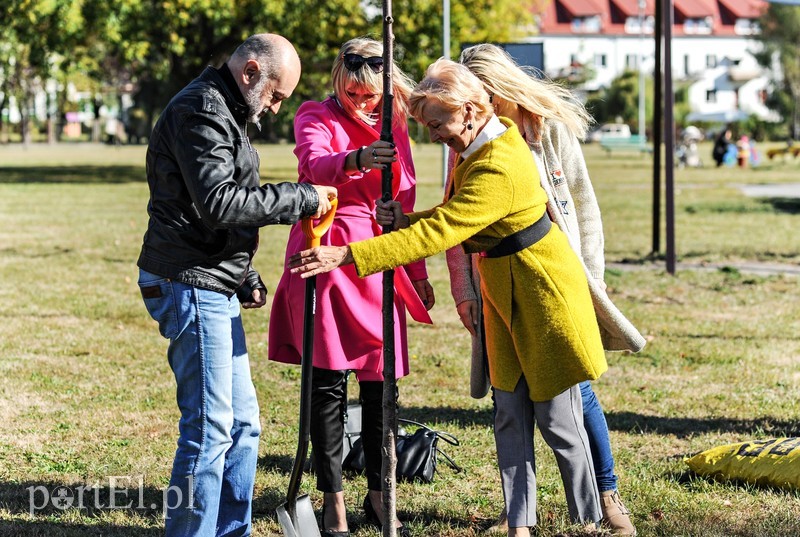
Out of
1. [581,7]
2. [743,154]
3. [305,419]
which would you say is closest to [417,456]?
[305,419]

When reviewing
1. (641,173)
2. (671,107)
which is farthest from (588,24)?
(671,107)

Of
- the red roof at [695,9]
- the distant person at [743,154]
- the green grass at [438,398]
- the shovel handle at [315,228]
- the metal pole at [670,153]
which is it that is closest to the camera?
the shovel handle at [315,228]

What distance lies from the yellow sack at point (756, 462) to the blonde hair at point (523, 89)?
1796mm

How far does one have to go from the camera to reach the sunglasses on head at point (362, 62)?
4027mm

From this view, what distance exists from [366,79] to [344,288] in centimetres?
81

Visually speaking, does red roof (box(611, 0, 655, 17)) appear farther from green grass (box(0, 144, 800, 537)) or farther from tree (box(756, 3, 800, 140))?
green grass (box(0, 144, 800, 537))

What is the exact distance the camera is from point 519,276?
3.71m

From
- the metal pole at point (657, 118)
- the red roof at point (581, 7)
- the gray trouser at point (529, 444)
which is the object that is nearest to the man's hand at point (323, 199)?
the gray trouser at point (529, 444)

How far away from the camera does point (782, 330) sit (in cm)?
853

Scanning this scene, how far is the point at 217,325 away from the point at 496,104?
4.28 ft

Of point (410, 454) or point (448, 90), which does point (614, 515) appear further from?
point (448, 90)

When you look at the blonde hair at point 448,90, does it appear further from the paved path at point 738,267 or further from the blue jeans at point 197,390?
the paved path at point 738,267

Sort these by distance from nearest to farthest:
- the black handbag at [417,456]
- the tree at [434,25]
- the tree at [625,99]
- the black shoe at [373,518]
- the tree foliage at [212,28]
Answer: the black shoe at [373,518], the black handbag at [417,456], the tree foliage at [212,28], the tree at [434,25], the tree at [625,99]

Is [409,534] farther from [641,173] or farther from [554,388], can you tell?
[641,173]
